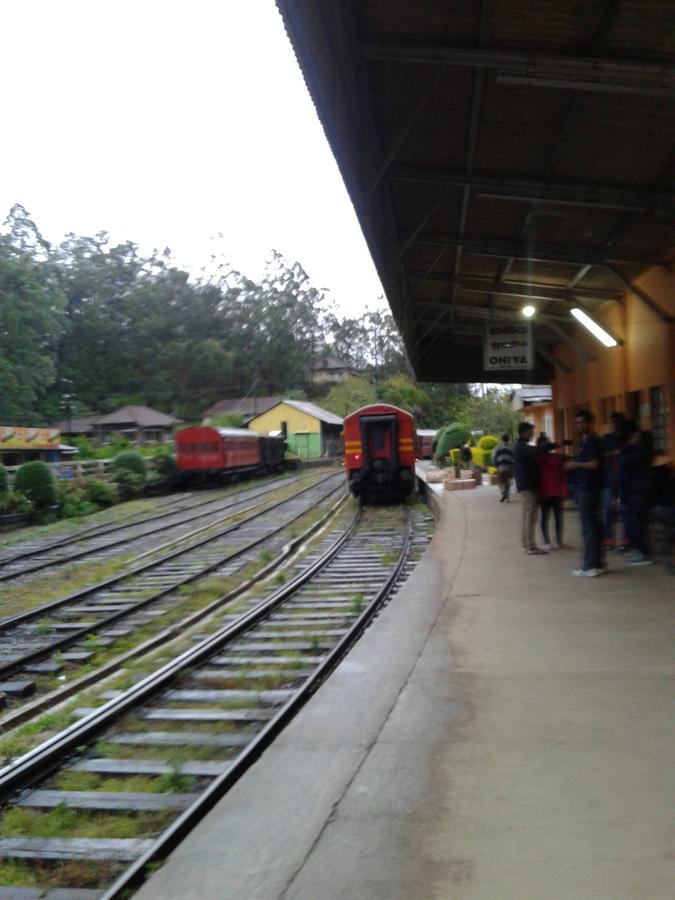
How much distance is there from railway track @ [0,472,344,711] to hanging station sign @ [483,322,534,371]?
558cm

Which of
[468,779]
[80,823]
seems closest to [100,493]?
[80,823]

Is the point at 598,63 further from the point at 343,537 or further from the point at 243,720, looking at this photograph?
the point at 343,537

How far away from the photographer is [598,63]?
809 cm

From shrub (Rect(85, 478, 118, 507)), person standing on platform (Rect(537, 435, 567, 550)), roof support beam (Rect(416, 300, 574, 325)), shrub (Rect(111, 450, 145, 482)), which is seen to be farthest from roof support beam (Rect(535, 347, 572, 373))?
shrub (Rect(111, 450, 145, 482))

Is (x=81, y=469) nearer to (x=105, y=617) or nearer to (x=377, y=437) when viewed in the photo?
(x=377, y=437)

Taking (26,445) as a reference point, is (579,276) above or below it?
above

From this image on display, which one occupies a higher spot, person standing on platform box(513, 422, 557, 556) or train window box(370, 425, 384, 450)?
train window box(370, 425, 384, 450)

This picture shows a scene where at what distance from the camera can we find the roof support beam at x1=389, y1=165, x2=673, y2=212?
11.2 metres

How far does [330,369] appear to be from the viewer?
96.2 metres

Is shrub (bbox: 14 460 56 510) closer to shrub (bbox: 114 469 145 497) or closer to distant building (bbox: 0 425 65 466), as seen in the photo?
shrub (bbox: 114 469 145 497)

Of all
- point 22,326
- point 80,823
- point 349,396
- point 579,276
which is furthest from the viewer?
point 349,396

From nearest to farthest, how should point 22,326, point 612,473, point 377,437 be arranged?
point 612,473 < point 377,437 < point 22,326

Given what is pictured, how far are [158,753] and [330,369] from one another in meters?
90.5

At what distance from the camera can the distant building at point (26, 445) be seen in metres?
41.8
